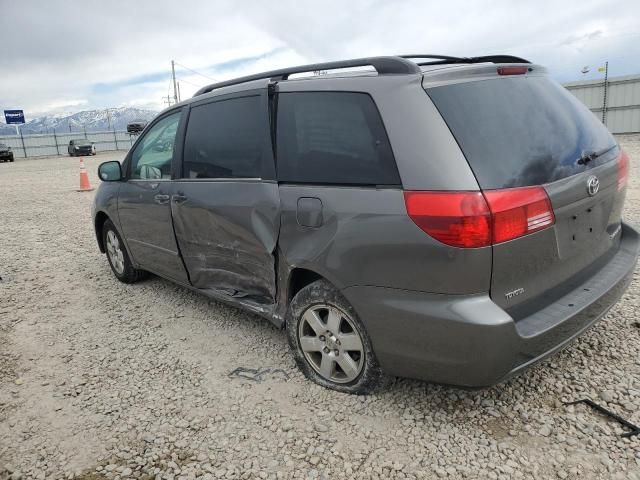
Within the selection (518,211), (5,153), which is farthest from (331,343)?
(5,153)

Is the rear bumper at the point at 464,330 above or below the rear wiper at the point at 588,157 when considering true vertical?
below

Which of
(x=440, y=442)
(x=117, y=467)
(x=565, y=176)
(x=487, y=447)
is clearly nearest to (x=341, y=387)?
(x=440, y=442)

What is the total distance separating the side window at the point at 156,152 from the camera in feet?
12.7

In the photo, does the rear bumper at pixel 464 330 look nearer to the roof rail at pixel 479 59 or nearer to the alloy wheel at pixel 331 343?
the alloy wheel at pixel 331 343

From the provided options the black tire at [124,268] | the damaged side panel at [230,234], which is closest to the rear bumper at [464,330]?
the damaged side panel at [230,234]

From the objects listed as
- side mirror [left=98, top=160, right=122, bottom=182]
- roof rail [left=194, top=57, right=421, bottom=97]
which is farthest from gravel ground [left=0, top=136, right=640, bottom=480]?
roof rail [left=194, top=57, right=421, bottom=97]

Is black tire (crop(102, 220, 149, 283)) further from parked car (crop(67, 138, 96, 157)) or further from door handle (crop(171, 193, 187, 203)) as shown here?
parked car (crop(67, 138, 96, 157))

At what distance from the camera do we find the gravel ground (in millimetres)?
2234

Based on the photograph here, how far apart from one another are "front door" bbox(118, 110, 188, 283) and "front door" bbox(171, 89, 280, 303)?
0.19 metres

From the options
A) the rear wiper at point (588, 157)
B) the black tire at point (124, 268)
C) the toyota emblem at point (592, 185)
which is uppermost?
the rear wiper at point (588, 157)

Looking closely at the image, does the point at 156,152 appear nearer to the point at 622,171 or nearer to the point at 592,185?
the point at 592,185

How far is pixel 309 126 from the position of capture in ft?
8.92

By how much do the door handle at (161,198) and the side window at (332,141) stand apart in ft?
4.26

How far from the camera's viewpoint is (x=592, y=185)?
2.44 meters
